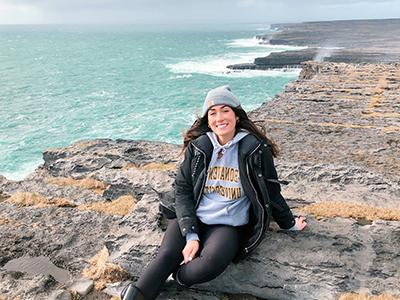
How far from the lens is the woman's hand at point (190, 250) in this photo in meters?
3.85

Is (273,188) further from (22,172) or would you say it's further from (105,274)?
(22,172)

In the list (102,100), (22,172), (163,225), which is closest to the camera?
(163,225)

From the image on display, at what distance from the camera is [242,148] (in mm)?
4180

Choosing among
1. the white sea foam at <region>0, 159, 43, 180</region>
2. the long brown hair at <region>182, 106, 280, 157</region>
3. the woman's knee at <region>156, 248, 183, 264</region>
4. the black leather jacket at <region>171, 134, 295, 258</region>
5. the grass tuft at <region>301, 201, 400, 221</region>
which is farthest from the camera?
the white sea foam at <region>0, 159, 43, 180</region>

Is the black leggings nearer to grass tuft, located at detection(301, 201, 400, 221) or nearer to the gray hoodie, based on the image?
the gray hoodie

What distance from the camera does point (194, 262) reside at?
12.5ft

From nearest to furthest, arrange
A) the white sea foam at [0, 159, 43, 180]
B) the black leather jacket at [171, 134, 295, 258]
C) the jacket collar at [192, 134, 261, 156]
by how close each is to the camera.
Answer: the black leather jacket at [171, 134, 295, 258] → the jacket collar at [192, 134, 261, 156] → the white sea foam at [0, 159, 43, 180]

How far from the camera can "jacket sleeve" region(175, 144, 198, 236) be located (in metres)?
4.08

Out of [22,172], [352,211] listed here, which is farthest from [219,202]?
[22,172]

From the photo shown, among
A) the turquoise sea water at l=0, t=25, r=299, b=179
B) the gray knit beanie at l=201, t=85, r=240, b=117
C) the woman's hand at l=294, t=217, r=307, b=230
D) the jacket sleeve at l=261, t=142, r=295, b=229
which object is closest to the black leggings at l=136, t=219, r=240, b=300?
the jacket sleeve at l=261, t=142, r=295, b=229

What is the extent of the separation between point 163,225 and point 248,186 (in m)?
1.23

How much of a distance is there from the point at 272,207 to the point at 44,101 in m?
42.8

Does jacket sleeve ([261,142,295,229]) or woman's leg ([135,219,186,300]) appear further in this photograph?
jacket sleeve ([261,142,295,229])

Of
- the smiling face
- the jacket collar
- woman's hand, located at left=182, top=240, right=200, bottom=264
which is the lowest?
woman's hand, located at left=182, top=240, right=200, bottom=264
